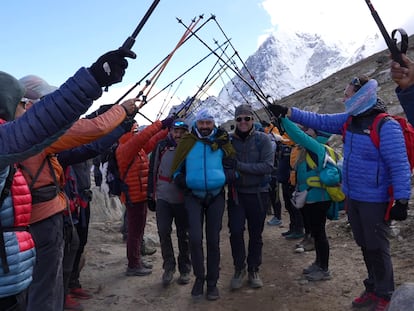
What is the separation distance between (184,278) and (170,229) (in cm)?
78

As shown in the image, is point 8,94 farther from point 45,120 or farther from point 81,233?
point 81,233

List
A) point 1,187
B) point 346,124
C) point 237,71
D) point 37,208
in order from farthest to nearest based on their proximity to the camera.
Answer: point 237,71 < point 346,124 < point 37,208 < point 1,187

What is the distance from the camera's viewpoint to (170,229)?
249 inches

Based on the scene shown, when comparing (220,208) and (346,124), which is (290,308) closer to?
(220,208)

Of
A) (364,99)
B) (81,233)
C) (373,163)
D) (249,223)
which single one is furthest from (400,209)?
(81,233)

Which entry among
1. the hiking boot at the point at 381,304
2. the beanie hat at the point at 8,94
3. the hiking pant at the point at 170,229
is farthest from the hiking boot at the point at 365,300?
the beanie hat at the point at 8,94

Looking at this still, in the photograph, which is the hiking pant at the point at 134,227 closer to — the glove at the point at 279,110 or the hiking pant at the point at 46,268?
the glove at the point at 279,110

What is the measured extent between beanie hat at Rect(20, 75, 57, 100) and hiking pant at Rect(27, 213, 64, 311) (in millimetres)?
1311

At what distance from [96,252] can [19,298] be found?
589cm

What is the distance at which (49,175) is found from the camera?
355 cm

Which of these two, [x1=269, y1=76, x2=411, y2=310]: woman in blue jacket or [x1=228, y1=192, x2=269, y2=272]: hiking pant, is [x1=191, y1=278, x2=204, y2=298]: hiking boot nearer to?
[x1=228, y1=192, x2=269, y2=272]: hiking pant

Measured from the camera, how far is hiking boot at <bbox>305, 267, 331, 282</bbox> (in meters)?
6.07

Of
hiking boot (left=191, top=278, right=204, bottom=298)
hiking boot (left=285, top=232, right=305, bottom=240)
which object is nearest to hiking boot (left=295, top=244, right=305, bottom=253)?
hiking boot (left=285, top=232, right=305, bottom=240)

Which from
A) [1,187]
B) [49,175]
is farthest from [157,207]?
[1,187]
